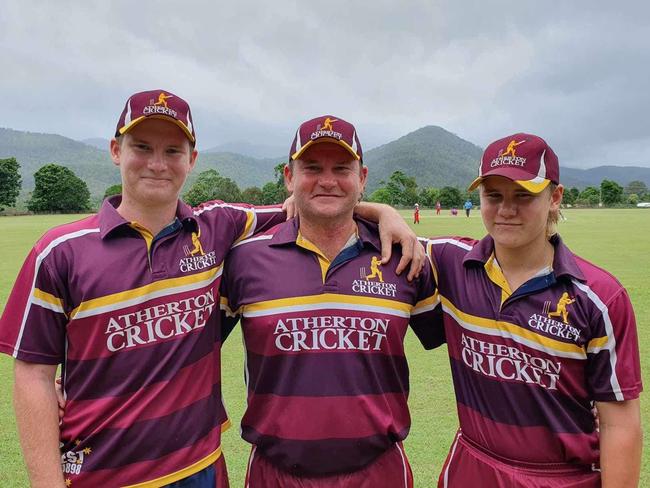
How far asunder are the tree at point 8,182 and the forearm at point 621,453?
8881 centimetres

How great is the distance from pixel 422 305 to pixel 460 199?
8800cm

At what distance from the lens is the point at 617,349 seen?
2422 millimetres

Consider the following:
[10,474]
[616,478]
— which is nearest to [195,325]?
[616,478]

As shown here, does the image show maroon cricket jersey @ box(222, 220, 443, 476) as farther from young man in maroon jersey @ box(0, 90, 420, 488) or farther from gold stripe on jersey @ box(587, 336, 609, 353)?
gold stripe on jersey @ box(587, 336, 609, 353)

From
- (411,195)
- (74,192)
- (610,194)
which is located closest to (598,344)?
(74,192)

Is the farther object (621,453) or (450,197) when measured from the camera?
(450,197)

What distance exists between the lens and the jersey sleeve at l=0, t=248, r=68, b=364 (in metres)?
2.45

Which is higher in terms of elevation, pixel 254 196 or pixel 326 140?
pixel 254 196

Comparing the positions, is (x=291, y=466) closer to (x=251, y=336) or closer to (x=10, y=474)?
(x=251, y=336)

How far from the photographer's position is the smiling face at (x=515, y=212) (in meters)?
2.62

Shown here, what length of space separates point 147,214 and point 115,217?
0.16 m

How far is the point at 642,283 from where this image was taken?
11078mm

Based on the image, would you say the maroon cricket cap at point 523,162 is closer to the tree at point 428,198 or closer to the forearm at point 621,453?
the forearm at point 621,453

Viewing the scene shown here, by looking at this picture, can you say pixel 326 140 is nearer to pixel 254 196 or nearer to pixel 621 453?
pixel 621 453
